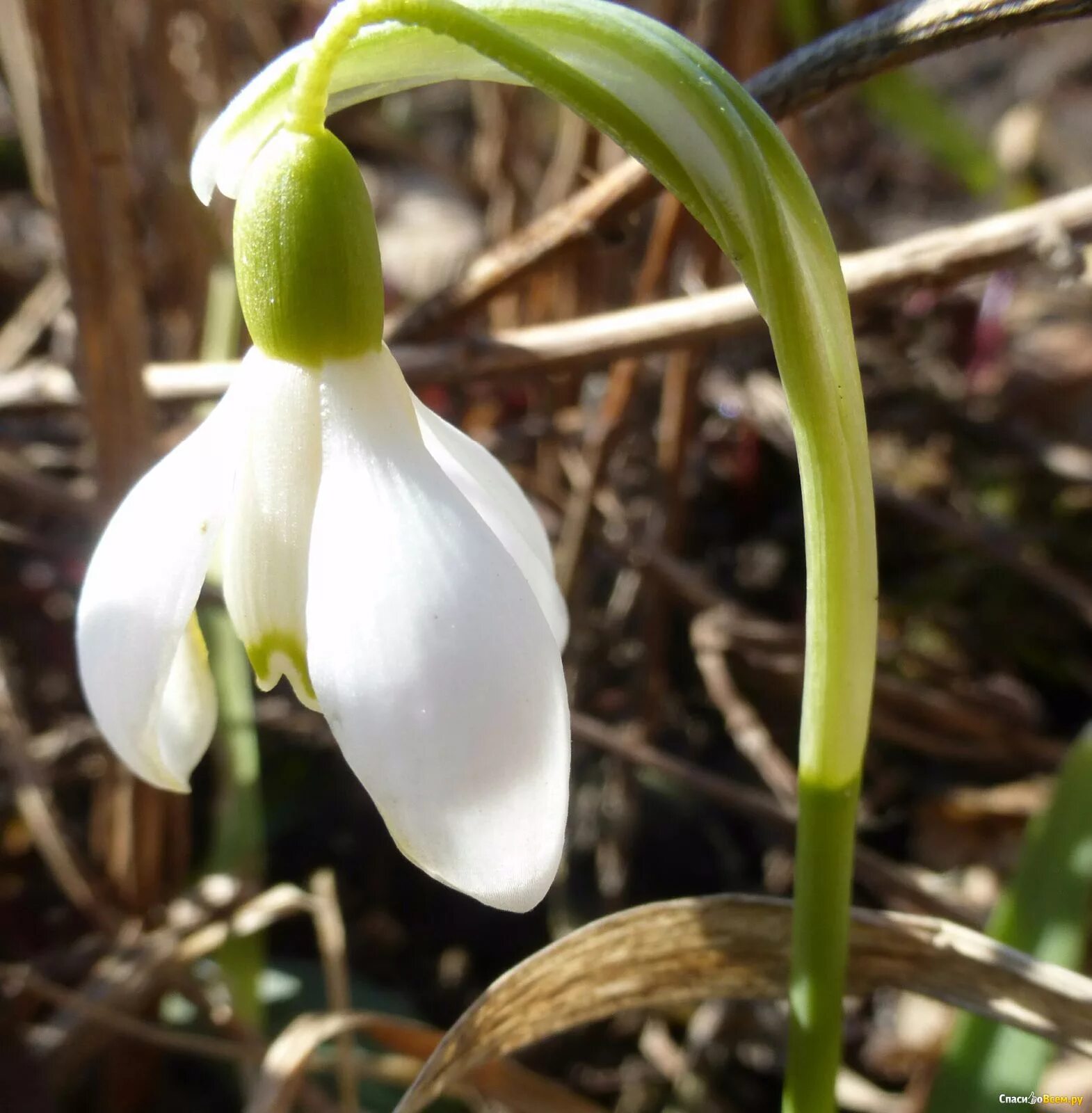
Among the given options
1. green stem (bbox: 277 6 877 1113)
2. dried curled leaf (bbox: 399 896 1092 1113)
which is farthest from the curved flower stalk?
dried curled leaf (bbox: 399 896 1092 1113)

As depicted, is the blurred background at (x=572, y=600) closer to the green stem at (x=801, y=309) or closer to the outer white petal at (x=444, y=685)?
the green stem at (x=801, y=309)

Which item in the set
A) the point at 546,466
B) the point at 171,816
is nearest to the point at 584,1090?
the point at 171,816

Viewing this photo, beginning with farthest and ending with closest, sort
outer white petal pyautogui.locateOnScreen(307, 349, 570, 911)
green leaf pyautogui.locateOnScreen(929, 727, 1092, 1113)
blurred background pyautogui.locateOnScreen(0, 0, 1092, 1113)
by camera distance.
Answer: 1. blurred background pyautogui.locateOnScreen(0, 0, 1092, 1113)
2. green leaf pyautogui.locateOnScreen(929, 727, 1092, 1113)
3. outer white petal pyautogui.locateOnScreen(307, 349, 570, 911)

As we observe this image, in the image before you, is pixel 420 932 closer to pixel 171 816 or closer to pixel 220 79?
pixel 171 816

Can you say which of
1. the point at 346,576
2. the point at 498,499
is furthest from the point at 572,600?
the point at 346,576

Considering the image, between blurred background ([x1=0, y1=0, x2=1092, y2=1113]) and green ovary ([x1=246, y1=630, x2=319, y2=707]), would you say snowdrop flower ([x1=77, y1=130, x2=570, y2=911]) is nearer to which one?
green ovary ([x1=246, y1=630, x2=319, y2=707])

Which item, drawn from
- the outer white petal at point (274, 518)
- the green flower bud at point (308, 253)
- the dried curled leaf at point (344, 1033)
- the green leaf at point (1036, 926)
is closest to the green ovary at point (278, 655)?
the outer white petal at point (274, 518)

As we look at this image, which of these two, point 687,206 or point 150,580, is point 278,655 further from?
point 687,206
